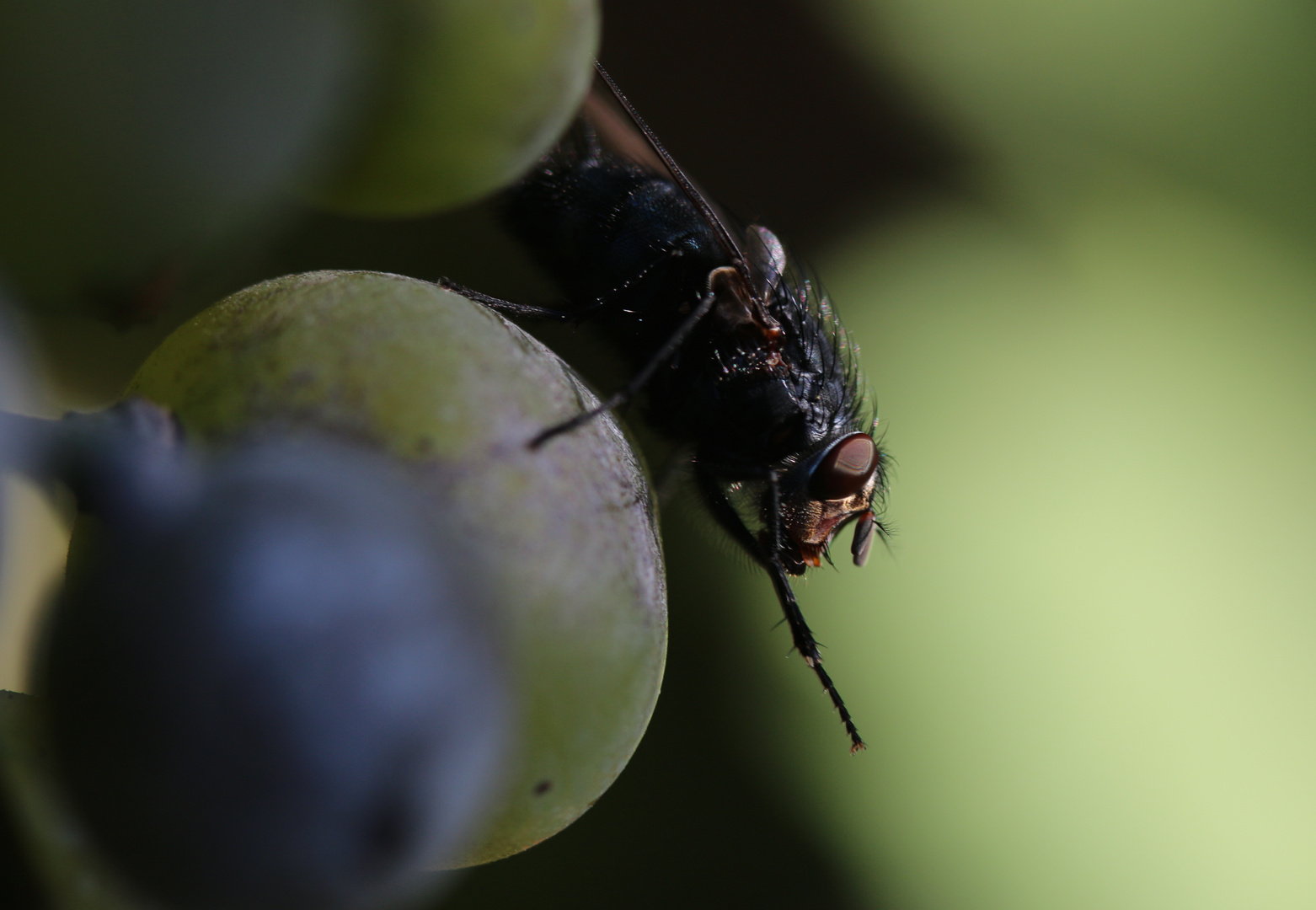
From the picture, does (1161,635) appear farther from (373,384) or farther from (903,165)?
(373,384)

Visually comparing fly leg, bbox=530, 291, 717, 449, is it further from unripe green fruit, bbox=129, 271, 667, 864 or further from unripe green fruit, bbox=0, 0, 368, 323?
unripe green fruit, bbox=0, 0, 368, 323

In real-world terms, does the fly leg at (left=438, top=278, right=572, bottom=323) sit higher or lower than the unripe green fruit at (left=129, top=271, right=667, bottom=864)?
lower

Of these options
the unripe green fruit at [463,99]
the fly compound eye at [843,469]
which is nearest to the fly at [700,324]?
the fly compound eye at [843,469]

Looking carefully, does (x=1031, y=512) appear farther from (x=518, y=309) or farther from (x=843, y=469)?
(x=518, y=309)

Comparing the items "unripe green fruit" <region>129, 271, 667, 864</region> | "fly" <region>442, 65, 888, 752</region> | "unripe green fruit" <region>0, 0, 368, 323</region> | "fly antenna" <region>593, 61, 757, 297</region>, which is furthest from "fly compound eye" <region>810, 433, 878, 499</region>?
"unripe green fruit" <region>0, 0, 368, 323</region>

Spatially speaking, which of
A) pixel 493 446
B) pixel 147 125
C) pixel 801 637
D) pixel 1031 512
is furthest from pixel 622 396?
pixel 1031 512

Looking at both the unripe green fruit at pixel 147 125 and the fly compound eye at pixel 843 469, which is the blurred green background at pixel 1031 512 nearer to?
the fly compound eye at pixel 843 469

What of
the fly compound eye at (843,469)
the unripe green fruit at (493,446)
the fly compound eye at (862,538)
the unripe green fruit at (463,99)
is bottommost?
the fly compound eye at (862,538)
